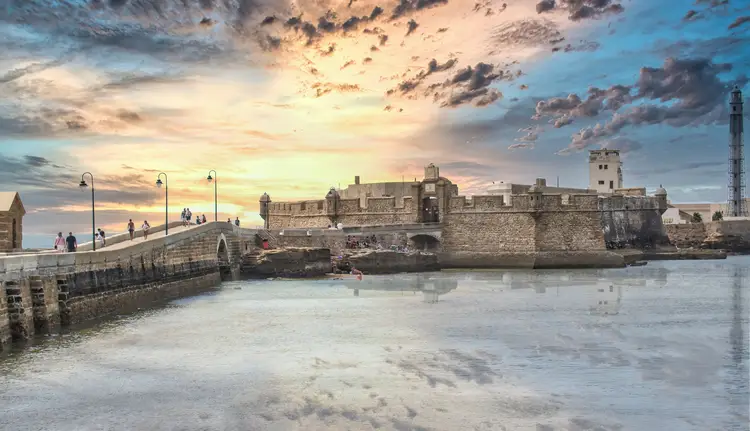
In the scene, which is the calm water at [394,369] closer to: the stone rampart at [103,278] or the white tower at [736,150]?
the stone rampart at [103,278]

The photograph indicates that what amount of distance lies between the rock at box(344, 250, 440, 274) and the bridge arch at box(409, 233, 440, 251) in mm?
2892

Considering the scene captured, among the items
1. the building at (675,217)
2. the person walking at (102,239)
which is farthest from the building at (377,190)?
the building at (675,217)

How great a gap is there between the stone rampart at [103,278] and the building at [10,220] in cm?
548

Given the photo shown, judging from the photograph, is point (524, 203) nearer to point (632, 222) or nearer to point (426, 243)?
point (426, 243)

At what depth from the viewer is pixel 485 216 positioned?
39.1m

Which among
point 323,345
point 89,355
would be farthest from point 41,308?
point 323,345

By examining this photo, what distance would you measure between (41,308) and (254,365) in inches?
237

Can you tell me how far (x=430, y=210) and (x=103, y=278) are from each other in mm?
25674

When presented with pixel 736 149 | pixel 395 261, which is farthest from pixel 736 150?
pixel 395 261

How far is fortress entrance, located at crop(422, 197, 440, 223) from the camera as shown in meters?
40.8

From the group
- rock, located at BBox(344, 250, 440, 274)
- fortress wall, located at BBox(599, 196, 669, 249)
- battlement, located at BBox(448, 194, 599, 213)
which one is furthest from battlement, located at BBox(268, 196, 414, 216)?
fortress wall, located at BBox(599, 196, 669, 249)

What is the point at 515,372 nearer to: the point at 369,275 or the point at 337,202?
the point at 369,275

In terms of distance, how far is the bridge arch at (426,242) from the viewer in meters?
39.1

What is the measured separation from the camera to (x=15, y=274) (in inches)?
544
